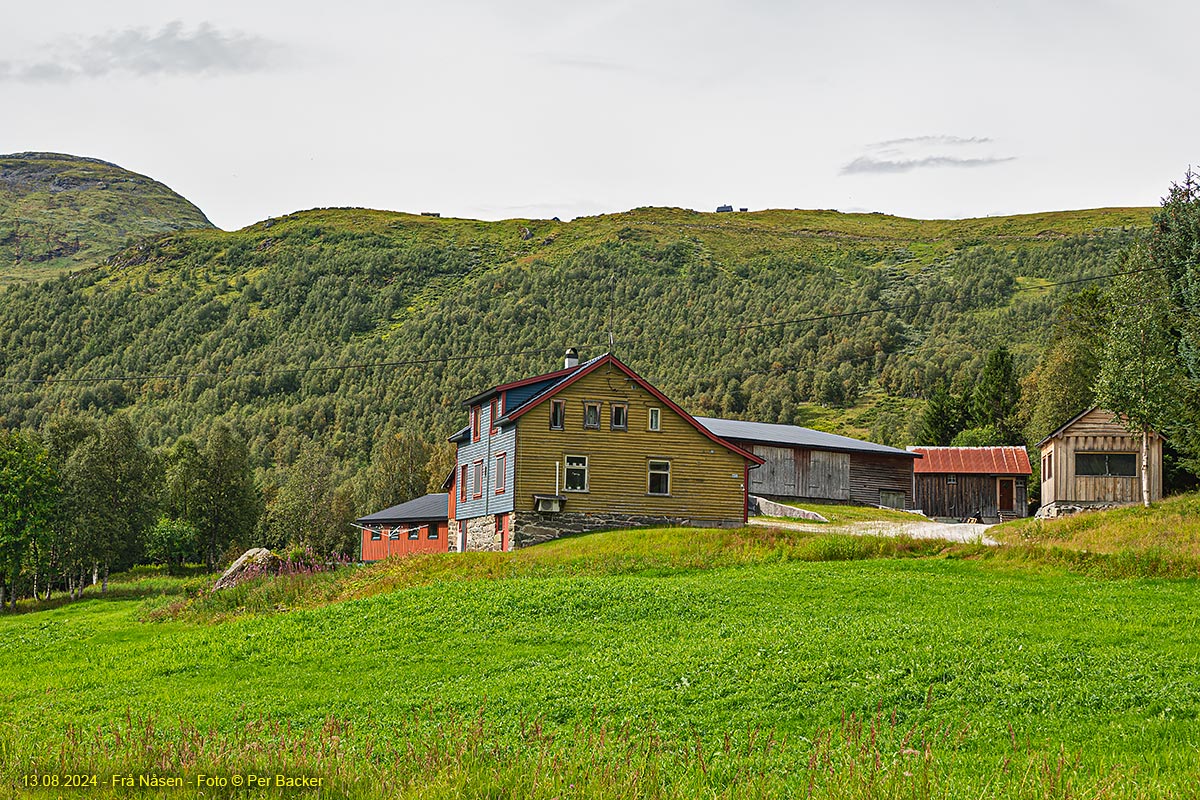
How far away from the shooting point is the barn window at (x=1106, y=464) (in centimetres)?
5828

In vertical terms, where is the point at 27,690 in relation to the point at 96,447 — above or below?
below

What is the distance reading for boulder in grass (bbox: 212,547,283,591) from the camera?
41094mm

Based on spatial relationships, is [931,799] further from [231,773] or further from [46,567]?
[46,567]

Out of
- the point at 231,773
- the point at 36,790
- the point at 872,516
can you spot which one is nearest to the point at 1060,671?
the point at 231,773

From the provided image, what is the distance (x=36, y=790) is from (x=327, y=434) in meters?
176

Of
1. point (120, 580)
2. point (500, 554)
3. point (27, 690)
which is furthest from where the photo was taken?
point (120, 580)

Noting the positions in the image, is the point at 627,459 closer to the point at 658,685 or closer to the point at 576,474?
the point at 576,474

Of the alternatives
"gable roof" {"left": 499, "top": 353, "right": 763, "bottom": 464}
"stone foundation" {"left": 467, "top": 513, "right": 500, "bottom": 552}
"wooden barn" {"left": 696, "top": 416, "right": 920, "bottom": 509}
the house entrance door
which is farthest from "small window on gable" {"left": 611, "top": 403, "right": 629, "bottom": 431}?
the house entrance door

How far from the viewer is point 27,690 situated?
70.4ft

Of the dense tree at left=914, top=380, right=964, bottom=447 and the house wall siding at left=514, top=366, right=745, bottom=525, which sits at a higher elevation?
the dense tree at left=914, top=380, right=964, bottom=447

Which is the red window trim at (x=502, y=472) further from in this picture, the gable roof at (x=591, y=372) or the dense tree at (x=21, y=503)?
the dense tree at (x=21, y=503)

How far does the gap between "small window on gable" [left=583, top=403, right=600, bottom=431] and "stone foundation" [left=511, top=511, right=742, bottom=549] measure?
4113 mm

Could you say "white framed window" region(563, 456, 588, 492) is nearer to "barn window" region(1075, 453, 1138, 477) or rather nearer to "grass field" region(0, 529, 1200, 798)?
"grass field" region(0, 529, 1200, 798)

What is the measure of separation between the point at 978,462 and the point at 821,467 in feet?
41.6
